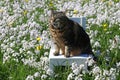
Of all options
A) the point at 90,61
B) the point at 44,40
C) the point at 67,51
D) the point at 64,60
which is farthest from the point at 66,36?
the point at 44,40

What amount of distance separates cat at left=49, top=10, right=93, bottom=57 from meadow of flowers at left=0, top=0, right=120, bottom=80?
0.32m

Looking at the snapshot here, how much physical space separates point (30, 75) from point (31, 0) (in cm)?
673

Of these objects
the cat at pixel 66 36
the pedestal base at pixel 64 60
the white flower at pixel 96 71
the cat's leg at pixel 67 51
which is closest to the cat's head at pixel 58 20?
the cat at pixel 66 36

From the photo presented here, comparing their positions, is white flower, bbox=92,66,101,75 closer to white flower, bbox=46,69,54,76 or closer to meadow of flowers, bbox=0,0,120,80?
meadow of flowers, bbox=0,0,120,80

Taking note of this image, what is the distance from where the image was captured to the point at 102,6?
12.0 m

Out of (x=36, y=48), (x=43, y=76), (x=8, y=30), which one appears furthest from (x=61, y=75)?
(x=8, y=30)

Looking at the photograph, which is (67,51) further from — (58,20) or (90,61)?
(58,20)

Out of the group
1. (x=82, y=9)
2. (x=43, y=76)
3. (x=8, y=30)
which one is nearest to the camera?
(x=43, y=76)

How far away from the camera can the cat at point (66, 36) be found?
23.6 ft

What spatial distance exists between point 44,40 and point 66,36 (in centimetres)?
162

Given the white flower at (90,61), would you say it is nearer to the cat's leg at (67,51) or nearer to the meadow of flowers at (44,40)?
the meadow of flowers at (44,40)

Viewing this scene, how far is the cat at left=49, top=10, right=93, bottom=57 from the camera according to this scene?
7.19 meters

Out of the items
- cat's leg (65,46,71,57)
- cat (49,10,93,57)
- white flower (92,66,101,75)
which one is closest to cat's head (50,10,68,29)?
cat (49,10,93,57)

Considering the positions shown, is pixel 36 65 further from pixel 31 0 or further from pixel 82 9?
pixel 31 0
